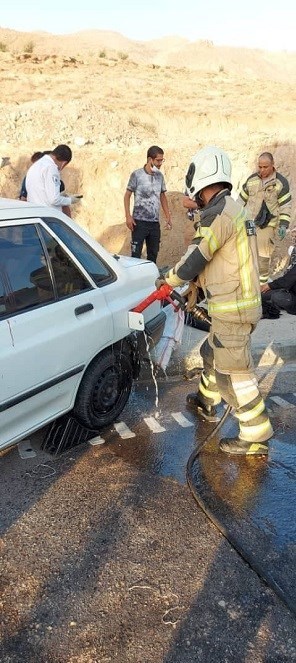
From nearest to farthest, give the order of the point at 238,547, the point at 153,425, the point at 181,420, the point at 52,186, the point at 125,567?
the point at 125,567
the point at 238,547
the point at 153,425
the point at 181,420
the point at 52,186

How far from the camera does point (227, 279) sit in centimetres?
342

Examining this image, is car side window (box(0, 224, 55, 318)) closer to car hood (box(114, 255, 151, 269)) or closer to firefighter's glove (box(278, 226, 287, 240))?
car hood (box(114, 255, 151, 269))

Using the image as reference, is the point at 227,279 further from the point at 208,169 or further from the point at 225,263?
the point at 208,169

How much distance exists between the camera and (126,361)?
3.93 meters

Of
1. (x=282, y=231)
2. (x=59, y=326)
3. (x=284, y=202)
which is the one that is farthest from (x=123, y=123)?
(x=59, y=326)

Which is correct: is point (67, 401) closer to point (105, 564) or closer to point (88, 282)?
point (88, 282)

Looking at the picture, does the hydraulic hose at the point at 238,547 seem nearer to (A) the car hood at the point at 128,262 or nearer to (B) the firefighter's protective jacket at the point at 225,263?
(B) the firefighter's protective jacket at the point at 225,263

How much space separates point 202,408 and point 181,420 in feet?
0.70

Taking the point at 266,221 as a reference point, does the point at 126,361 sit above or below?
below

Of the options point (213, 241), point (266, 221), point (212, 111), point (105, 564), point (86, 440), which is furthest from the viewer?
point (212, 111)

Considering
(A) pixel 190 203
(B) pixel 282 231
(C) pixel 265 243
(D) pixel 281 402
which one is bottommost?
(D) pixel 281 402

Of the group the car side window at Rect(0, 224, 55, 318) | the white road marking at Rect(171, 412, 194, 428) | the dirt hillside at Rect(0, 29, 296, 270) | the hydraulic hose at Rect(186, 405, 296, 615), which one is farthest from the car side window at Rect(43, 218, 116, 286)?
the dirt hillside at Rect(0, 29, 296, 270)

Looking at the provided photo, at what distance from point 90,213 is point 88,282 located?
368 inches

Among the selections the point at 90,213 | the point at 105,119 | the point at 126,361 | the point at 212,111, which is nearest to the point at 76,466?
the point at 126,361
